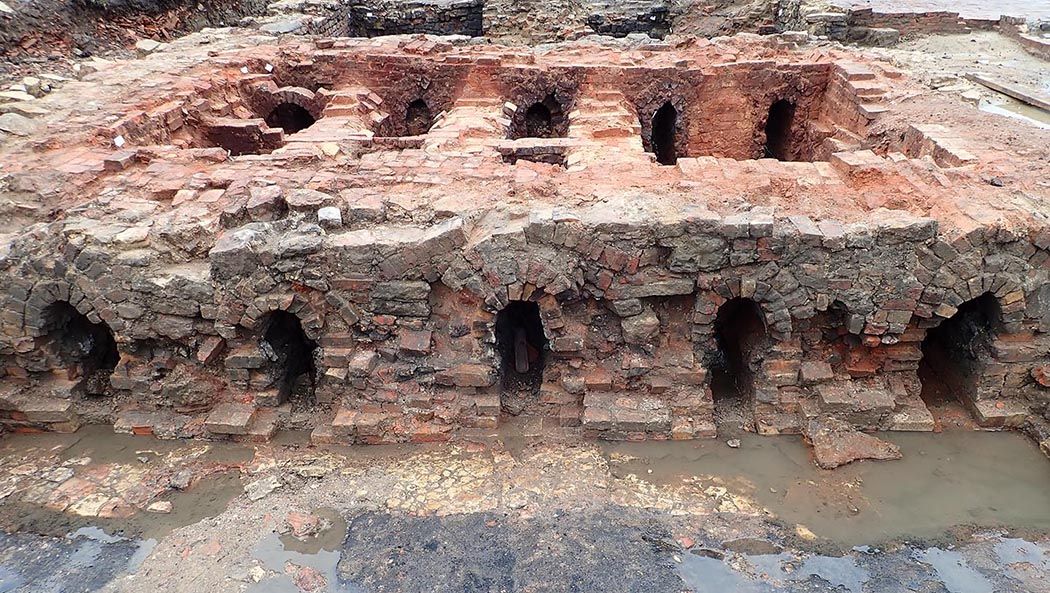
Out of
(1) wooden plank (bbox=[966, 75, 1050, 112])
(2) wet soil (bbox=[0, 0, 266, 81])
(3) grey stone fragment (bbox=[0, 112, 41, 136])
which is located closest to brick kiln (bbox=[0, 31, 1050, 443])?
(3) grey stone fragment (bbox=[0, 112, 41, 136])

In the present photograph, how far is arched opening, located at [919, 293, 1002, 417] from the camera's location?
5.10 metres

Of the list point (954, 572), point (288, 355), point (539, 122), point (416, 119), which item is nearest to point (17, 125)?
point (288, 355)

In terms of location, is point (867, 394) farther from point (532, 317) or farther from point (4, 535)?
point (4, 535)

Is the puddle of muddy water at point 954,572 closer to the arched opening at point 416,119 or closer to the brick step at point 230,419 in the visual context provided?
the brick step at point 230,419

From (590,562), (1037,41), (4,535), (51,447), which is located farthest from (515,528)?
(1037,41)

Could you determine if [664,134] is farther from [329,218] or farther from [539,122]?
[329,218]

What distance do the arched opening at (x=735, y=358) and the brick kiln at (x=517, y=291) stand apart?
0.09 ft

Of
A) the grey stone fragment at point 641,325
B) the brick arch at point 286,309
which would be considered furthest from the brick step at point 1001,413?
the brick arch at point 286,309

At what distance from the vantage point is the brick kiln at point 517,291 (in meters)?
4.78

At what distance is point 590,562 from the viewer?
409cm

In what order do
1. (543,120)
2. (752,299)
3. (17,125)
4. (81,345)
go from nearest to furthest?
(752,299) → (81,345) → (17,125) → (543,120)

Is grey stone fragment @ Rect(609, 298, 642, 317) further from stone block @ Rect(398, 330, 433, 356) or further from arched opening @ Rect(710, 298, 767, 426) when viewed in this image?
stone block @ Rect(398, 330, 433, 356)

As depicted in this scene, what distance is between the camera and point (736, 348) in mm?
5816

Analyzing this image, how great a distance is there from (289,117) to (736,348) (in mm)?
6880
